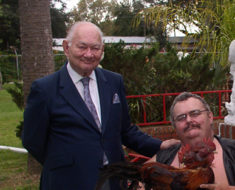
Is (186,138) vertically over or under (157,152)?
over

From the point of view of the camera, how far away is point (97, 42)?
2287 mm

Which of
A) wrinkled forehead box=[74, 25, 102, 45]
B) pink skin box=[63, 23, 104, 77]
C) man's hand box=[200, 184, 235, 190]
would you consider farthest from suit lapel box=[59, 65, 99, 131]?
man's hand box=[200, 184, 235, 190]

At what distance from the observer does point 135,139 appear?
2.61 m

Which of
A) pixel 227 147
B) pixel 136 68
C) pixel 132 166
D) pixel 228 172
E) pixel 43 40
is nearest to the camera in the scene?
pixel 132 166

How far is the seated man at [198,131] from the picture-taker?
2172mm

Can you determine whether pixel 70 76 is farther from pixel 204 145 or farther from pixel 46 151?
pixel 204 145

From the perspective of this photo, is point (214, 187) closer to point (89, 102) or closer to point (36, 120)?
point (89, 102)

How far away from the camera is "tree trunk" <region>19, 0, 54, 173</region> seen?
5422 mm

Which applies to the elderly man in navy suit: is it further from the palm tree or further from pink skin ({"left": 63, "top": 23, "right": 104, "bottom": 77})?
the palm tree

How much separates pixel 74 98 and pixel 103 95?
0.20 meters

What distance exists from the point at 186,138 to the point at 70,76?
2.80ft

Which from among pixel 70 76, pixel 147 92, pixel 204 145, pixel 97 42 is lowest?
pixel 147 92

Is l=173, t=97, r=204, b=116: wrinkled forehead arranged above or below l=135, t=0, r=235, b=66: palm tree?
below

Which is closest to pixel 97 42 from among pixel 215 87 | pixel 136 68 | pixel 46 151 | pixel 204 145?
pixel 46 151
